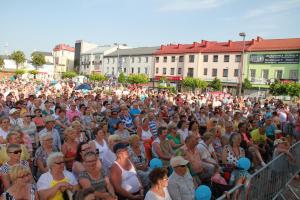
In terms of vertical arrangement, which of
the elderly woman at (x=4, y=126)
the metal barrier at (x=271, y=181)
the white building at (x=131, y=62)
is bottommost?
the metal barrier at (x=271, y=181)

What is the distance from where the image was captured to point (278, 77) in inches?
1863

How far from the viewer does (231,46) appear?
5388 centimetres

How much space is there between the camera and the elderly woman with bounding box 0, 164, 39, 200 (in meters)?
3.48

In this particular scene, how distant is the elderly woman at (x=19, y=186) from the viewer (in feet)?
11.4

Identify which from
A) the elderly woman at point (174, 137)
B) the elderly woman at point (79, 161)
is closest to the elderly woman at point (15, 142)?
the elderly woman at point (79, 161)

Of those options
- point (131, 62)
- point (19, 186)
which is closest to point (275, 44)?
point (131, 62)

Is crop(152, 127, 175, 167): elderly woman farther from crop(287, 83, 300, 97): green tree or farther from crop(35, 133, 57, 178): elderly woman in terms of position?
crop(287, 83, 300, 97): green tree

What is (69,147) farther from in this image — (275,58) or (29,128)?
(275,58)

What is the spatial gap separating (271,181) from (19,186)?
463cm

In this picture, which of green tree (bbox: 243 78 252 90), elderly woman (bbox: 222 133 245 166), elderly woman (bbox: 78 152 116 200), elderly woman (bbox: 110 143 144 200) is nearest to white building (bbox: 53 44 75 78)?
green tree (bbox: 243 78 252 90)

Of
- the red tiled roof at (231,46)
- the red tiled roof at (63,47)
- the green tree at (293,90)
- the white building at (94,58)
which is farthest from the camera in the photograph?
the red tiled roof at (63,47)

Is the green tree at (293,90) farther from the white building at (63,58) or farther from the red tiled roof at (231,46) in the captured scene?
the white building at (63,58)

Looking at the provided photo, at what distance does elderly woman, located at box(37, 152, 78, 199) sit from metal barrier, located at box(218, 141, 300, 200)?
6.55ft

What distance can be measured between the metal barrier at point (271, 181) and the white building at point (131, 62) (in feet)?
193
